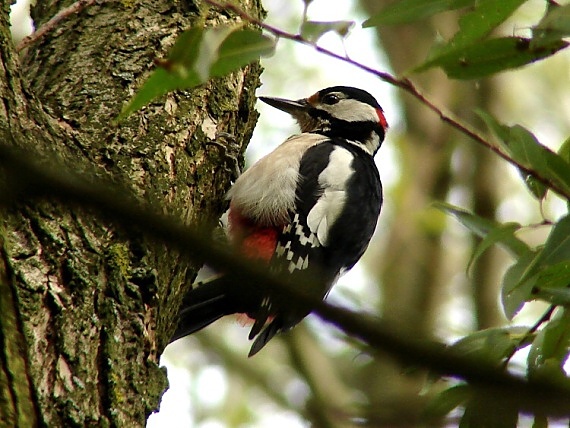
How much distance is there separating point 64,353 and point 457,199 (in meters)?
4.75

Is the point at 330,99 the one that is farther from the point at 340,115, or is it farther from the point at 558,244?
the point at 558,244

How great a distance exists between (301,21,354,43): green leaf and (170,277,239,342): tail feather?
142 centimetres

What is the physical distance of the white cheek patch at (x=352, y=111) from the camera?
399cm

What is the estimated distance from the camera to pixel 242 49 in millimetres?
1624

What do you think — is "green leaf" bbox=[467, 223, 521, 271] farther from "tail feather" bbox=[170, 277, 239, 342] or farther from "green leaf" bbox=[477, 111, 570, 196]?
"tail feather" bbox=[170, 277, 239, 342]

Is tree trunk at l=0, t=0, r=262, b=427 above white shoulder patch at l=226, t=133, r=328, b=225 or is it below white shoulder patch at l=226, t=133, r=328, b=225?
below

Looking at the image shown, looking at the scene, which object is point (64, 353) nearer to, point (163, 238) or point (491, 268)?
point (163, 238)

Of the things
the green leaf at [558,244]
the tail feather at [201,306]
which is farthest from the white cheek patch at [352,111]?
the green leaf at [558,244]

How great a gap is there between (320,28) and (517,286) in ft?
2.33

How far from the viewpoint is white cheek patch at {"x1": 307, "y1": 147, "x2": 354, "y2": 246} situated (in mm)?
3123

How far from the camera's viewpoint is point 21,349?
1297mm

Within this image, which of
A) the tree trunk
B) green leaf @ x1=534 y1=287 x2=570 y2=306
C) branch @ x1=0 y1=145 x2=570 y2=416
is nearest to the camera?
branch @ x1=0 y1=145 x2=570 y2=416

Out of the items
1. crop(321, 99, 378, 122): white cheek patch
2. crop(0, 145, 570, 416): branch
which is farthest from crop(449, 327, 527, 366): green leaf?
crop(321, 99, 378, 122): white cheek patch

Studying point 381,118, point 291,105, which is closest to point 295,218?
point 291,105
